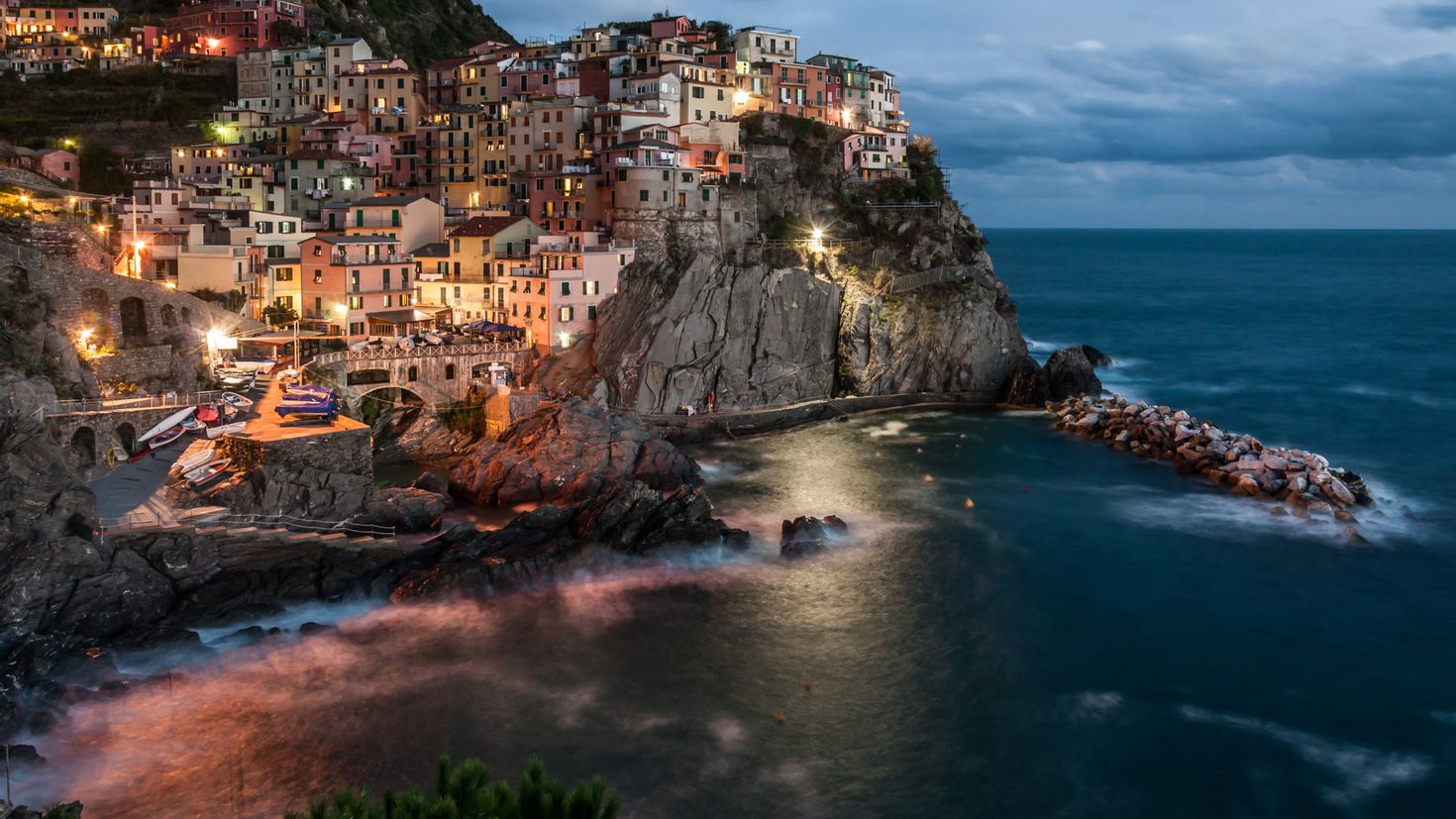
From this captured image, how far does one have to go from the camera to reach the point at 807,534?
43.0 m

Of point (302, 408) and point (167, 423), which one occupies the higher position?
point (302, 408)

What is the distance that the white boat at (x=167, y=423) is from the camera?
42.3m

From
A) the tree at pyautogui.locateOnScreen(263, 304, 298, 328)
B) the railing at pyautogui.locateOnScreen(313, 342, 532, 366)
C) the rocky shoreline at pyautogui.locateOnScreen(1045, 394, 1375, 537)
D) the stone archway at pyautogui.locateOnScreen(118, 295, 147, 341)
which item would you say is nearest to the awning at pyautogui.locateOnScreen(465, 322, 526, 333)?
the railing at pyautogui.locateOnScreen(313, 342, 532, 366)

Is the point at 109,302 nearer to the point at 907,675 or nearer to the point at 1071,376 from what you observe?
the point at 907,675

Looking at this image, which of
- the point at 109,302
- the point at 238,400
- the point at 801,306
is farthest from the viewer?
the point at 801,306

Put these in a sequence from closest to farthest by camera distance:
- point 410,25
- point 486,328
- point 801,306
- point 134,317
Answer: point 134,317 < point 486,328 < point 801,306 < point 410,25

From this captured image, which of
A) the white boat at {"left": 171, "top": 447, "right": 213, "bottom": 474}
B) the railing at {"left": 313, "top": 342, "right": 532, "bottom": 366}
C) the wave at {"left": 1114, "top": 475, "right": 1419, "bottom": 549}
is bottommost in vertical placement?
the wave at {"left": 1114, "top": 475, "right": 1419, "bottom": 549}

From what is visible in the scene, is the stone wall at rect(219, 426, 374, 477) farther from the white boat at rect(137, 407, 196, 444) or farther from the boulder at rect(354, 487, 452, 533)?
the white boat at rect(137, 407, 196, 444)

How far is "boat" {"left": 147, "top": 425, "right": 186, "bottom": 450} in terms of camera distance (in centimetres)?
4234

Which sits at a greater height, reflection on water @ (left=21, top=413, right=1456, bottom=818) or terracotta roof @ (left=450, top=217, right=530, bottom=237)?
terracotta roof @ (left=450, top=217, right=530, bottom=237)

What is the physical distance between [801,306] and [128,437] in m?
36.0

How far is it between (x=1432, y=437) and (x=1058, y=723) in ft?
139

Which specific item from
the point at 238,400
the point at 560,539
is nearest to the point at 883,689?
the point at 560,539

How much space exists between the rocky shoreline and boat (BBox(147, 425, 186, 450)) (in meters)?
42.8
